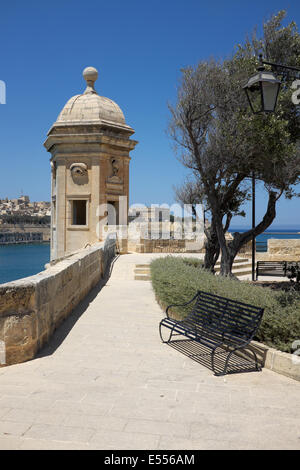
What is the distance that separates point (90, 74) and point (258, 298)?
19.7m

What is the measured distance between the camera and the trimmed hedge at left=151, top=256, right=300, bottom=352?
15.3 ft

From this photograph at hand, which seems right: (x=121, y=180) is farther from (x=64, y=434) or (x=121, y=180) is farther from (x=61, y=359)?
(x=64, y=434)

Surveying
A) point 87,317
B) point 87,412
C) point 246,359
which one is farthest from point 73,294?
point 87,412

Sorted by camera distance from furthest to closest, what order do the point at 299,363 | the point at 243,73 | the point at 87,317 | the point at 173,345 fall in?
the point at 243,73
the point at 87,317
the point at 173,345
the point at 299,363

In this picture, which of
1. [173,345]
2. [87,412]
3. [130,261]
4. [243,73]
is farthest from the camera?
[130,261]

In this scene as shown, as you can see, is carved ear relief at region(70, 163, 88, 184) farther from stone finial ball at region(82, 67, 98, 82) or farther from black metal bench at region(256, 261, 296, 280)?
black metal bench at region(256, 261, 296, 280)

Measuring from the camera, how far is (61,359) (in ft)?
15.8

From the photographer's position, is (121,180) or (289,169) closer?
(289,169)

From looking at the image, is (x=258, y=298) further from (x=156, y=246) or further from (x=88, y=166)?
(x=88, y=166)

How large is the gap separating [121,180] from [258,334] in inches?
656

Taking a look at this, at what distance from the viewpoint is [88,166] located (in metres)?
19.8

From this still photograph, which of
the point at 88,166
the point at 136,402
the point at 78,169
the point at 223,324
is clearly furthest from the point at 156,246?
the point at 136,402

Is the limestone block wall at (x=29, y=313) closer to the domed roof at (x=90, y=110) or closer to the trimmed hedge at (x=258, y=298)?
the trimmed hedge at (x=258, y=298)

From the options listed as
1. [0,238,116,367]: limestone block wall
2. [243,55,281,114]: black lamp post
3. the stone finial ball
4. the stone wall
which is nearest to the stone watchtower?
the stone finial ball
